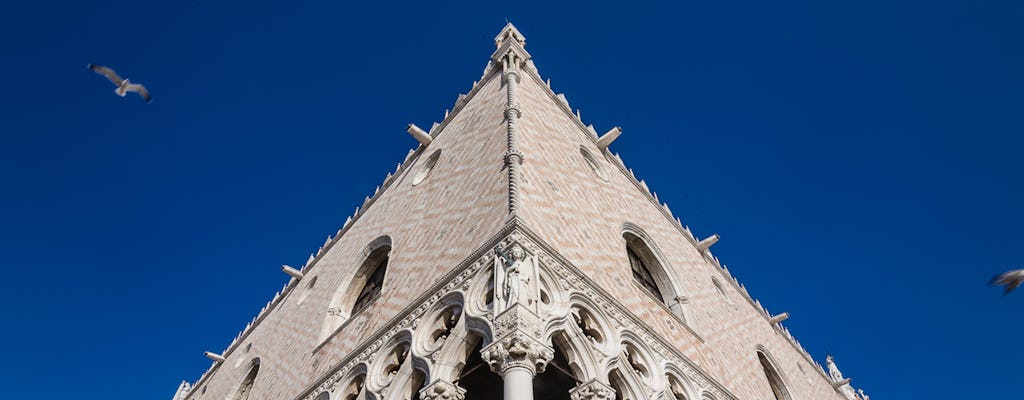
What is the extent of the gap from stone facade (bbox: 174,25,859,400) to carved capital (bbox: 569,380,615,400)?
2 cm

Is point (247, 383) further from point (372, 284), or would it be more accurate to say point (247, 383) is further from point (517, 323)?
point (517, 323)

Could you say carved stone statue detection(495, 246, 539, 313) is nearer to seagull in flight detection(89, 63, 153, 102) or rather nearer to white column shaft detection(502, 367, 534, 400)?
white column shaft detection(502, 367, 534, 400)

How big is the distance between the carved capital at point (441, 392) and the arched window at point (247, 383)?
9.27 metres

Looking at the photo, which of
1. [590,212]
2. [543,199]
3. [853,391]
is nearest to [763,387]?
[590,212]

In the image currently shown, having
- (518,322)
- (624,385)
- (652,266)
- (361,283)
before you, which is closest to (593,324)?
(624,385)

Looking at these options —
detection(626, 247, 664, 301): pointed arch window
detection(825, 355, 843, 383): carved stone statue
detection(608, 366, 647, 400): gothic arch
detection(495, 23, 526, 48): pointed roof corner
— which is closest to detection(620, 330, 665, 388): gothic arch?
detection(608, 366, 647, 400): gothic arch

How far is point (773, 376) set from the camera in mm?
15906

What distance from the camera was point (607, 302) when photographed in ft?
31.0

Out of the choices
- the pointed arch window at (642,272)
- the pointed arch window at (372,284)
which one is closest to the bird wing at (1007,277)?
the pointed arch window at (642,272)

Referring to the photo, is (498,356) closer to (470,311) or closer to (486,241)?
(470,311)

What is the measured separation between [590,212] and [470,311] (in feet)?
13.0

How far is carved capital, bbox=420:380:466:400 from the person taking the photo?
792 centimetres

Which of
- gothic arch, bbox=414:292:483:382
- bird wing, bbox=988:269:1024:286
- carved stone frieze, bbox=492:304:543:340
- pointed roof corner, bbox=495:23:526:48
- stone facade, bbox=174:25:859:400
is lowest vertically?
bird wing, bbox=988:269:1024:286

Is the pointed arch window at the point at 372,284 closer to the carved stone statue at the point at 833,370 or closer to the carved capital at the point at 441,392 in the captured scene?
the carved capital at the point at 441,392
